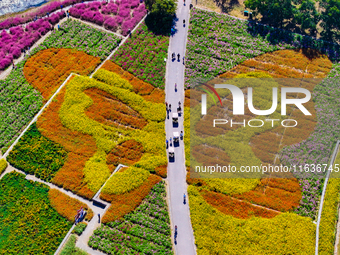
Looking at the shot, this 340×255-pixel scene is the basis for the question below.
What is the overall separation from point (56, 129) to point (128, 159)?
41.6 feet

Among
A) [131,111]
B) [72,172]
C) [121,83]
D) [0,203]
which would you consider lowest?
[0,203]

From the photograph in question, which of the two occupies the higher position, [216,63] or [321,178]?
[216,63]

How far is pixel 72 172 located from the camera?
4691 cm

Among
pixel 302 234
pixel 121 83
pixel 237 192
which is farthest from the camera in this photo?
pixel 121 83

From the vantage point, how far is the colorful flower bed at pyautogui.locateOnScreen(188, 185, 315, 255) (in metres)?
41.3

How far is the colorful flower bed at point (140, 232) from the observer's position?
41.6 m

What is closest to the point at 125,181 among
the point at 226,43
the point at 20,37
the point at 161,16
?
the point at 226,43

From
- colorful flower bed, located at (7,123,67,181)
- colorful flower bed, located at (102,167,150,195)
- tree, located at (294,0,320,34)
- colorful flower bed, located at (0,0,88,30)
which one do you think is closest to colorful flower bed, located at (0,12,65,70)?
colorful flower bed, located at (0,0,88,30)

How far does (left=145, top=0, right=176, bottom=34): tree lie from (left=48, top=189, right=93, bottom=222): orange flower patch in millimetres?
34823

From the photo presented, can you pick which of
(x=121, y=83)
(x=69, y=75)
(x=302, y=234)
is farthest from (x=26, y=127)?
(x=302, y=234)

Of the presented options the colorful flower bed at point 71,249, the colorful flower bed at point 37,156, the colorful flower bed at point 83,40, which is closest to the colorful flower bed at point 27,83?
the colorful flower bed at point 83,40

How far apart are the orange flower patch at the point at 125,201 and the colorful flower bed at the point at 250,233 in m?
6.95

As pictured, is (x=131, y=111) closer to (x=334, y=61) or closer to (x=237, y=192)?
(x=237, y=192)

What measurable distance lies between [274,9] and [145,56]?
25878 millimetres
